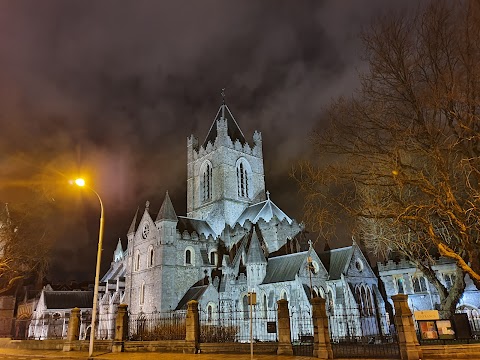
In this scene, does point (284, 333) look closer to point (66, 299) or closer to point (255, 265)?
point (255, 265)

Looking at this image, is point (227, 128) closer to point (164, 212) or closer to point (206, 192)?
point (206, 192)

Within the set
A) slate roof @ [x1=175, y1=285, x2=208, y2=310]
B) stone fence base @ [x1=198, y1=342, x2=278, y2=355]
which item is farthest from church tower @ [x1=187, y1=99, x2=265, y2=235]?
stone fence base @ [x1=198, y1=342, x2=278, y2=355]

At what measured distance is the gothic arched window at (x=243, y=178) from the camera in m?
55.6

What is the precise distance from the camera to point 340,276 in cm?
3525

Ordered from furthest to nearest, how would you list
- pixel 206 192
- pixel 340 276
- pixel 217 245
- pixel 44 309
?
pixel 206 192 → pixel 44 309 → pixel 217 245 → pixel 340 276

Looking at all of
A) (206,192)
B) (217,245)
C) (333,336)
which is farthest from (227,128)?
(333,336)

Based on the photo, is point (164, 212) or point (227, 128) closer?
point (164, 212)

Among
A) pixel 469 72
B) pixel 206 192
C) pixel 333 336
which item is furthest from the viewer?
pixel 206 192

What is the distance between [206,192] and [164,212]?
547 inches

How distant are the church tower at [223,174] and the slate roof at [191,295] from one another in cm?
1047

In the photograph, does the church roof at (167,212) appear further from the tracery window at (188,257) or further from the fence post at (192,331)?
the fence post at (192,331)

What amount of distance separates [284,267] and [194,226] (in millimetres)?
15184

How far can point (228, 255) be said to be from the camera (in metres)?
43.8

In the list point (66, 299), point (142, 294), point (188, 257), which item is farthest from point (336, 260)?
point (66, 299)
